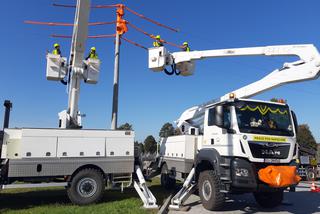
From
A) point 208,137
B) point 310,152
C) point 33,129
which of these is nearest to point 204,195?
point 208,137

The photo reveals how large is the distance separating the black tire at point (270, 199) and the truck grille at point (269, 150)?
1570 millimetres

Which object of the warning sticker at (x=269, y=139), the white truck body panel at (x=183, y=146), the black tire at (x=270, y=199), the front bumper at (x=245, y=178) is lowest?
the black tire at (x=270, y=199)

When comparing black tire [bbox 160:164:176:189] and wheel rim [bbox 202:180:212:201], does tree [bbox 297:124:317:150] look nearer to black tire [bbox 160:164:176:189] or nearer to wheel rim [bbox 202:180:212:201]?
black tire [bbox 160:164:176:189]

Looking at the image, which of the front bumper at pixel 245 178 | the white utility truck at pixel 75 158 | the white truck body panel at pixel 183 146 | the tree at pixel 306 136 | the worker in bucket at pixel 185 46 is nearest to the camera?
the front bumper at pixel 245 178

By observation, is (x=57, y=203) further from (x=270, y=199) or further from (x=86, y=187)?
(x=270, y=199)

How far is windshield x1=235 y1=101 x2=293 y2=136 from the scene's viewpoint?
8.99m

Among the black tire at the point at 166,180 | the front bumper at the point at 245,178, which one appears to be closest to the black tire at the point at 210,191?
the front bumper at the point at 245,178

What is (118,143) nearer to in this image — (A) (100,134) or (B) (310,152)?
(A) (100,134)

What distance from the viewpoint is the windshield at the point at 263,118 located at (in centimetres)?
899

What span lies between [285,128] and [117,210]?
17.2 feet

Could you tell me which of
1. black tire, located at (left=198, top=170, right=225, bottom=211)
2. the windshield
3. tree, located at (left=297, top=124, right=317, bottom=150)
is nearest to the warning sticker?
the windshield

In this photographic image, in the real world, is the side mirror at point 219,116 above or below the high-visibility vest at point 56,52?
below

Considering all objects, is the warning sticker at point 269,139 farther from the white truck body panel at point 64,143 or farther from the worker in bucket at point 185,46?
the worker in bucket at point 185,46

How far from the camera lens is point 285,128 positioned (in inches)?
368
